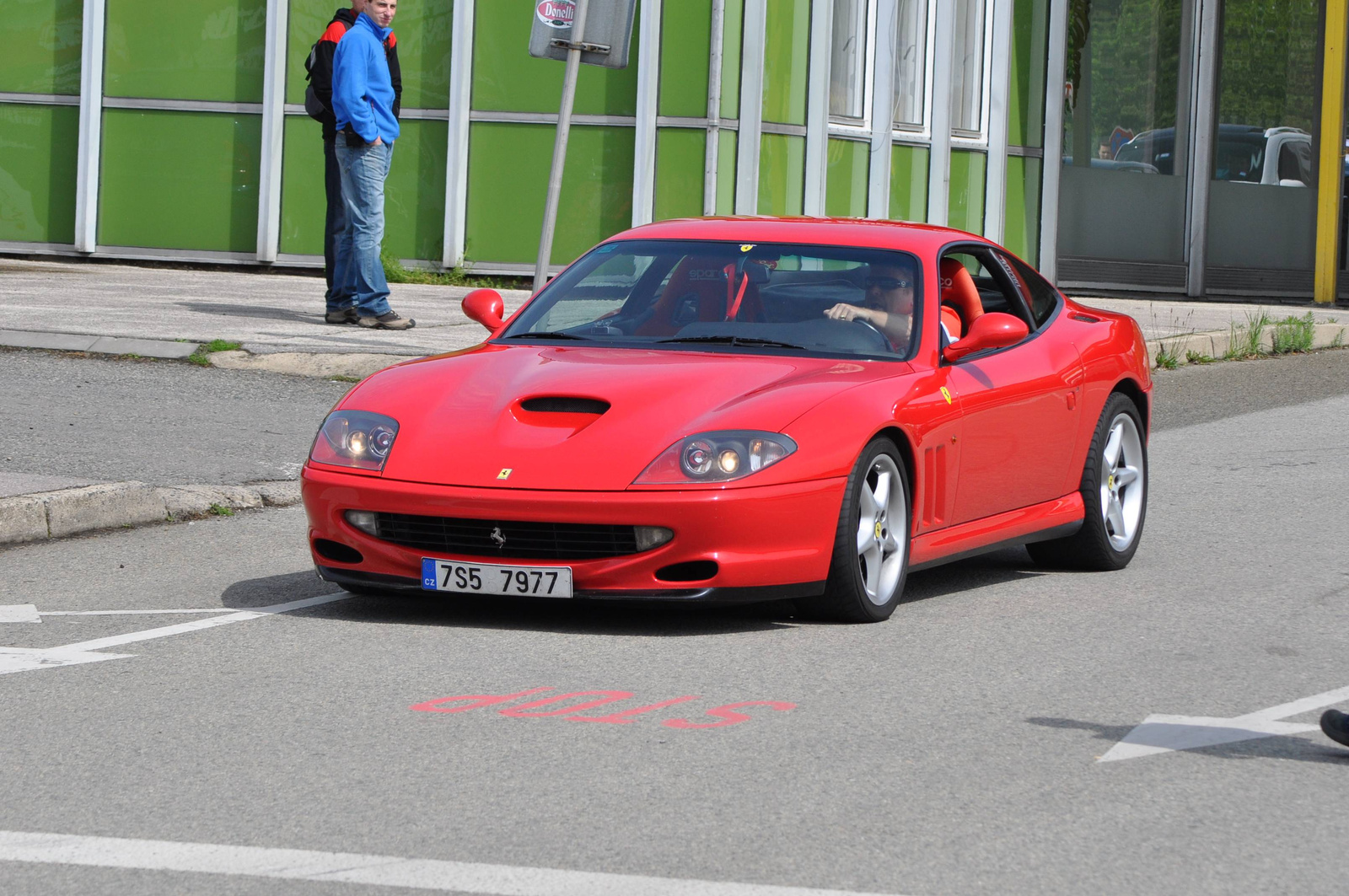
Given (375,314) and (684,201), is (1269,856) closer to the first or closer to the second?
(375,314)

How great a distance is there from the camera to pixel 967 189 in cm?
2192

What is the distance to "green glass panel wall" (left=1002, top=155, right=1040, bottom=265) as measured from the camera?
22.2 m

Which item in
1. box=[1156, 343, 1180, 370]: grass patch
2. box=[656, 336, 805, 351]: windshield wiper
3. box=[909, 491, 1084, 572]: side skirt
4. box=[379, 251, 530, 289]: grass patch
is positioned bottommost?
box=[909, 491, 1084, 572]: side skirt

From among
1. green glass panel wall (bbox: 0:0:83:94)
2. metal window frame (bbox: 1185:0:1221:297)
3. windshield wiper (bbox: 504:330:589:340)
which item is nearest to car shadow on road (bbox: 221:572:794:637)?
windshield wiper (bbox: 504:330:589:340)

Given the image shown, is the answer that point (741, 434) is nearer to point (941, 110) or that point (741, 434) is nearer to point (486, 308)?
point (486, 308)

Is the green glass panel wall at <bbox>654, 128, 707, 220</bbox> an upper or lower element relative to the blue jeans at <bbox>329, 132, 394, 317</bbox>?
upper

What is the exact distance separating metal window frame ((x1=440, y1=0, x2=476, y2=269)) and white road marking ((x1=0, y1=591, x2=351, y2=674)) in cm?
1268

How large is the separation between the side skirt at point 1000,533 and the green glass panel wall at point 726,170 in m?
11.5

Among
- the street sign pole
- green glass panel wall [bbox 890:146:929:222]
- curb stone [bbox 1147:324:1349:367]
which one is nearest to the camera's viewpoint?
the street sign pole

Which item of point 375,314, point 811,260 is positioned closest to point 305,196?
point 375,314

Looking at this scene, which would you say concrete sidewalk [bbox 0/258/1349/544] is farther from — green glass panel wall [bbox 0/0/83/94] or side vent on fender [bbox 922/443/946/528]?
side vent on fender [bbox 922/443/946/528]

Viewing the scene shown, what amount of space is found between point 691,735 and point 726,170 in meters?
14.5

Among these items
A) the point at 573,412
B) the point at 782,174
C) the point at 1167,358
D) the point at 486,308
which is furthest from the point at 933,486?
the point at 782,174

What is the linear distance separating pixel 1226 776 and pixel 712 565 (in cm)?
193
